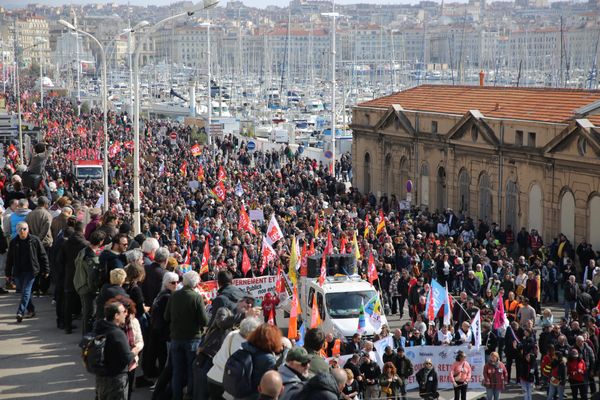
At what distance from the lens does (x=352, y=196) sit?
140 feet

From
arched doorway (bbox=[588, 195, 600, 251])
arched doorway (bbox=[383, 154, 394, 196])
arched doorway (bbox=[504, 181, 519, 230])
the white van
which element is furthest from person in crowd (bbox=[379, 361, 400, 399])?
arched doorway (bbox=[383, 154, 394, 196])

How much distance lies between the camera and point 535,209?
106ft

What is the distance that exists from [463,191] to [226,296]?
27383 mm

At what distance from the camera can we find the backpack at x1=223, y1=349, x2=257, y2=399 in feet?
27.4

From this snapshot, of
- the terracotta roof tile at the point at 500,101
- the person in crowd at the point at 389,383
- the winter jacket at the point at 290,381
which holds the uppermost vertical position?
the terracotta roof tile at the point at 500,101

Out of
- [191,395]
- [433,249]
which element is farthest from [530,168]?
[191,395]

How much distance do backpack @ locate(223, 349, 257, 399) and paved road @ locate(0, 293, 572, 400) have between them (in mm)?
2878

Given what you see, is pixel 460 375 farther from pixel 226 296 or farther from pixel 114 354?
pixel 114 354

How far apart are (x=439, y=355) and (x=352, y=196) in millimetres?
25801

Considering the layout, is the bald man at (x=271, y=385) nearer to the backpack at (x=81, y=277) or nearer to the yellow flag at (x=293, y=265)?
the backpack at (x=81, y=277)

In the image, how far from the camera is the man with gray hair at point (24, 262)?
1388 cm

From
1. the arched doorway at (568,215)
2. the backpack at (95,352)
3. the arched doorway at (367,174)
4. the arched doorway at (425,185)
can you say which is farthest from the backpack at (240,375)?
the arched doorway at (367,174)

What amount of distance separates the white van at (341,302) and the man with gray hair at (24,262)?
6732mm

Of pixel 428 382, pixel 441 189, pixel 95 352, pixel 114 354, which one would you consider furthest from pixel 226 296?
pixel 441 189
